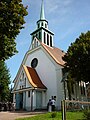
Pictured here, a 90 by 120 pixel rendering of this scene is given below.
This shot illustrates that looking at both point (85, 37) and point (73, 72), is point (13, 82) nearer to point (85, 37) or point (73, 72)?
point (73, 72)

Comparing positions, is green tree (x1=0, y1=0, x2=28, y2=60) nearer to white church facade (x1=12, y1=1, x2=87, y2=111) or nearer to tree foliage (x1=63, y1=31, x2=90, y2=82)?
tree foliage (x1=63, y1=31, x2=90, y2=82)

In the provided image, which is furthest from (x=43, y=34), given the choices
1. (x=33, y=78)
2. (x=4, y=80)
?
(x=4, y=80)

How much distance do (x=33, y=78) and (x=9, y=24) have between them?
63.1 feet

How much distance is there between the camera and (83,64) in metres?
28.8

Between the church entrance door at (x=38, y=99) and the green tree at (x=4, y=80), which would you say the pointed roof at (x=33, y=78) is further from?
the green tree at (x=4, y=80)

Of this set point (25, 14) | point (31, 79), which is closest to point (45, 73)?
point (31, 79)

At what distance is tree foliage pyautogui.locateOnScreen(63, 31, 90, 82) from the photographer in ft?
94.5

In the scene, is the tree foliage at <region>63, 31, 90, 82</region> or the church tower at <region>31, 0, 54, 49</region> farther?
the church tower at <region>31, 0, 54, 49</region>

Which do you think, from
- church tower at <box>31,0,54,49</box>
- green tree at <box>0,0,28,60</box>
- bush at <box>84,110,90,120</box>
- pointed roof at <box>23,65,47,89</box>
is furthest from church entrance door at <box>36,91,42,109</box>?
bush at <box>84,110,90,120</box>

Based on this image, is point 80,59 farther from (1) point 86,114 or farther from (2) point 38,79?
(1) point 86,114

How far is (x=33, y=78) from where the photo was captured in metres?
34.8

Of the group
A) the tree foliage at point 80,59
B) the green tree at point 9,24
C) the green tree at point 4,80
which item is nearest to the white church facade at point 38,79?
the green tree at point 4,80

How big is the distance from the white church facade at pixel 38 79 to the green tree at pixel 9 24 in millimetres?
15639

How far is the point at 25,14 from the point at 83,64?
13.9 m
